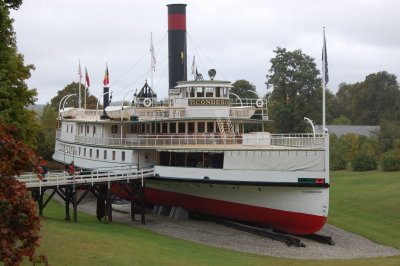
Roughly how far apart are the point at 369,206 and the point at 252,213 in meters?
10.6

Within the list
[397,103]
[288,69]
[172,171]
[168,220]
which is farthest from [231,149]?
[397,103]

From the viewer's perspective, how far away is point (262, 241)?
2758cm

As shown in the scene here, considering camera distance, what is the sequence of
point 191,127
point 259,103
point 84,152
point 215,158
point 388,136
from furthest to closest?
point 388,136, point 84,152, point 259,103, point 191,127, point 215,158

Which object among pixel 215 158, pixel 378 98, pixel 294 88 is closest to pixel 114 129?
pixel 215 158

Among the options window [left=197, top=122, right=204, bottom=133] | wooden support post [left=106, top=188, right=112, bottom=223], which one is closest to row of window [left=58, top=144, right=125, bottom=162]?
window [left=197, top=122, right=204, bottom=133]

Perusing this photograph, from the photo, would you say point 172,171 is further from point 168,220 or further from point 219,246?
point 219,246

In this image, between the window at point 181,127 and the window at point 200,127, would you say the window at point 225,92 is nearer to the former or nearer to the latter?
the window at point 200,127

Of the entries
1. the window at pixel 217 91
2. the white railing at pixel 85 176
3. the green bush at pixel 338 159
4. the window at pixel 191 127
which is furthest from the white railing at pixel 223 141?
the green bush at pixel 338 159

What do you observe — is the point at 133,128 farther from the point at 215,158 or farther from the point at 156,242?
the point at 156,242

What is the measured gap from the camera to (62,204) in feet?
130

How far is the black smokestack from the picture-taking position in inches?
1751

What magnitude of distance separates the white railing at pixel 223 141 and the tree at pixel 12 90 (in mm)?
8127

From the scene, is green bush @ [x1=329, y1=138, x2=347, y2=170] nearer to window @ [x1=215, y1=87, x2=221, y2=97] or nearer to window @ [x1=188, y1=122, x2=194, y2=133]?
window @ [x1=215, y1=87, x2=221, y2=97]

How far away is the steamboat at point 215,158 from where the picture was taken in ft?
90.5
